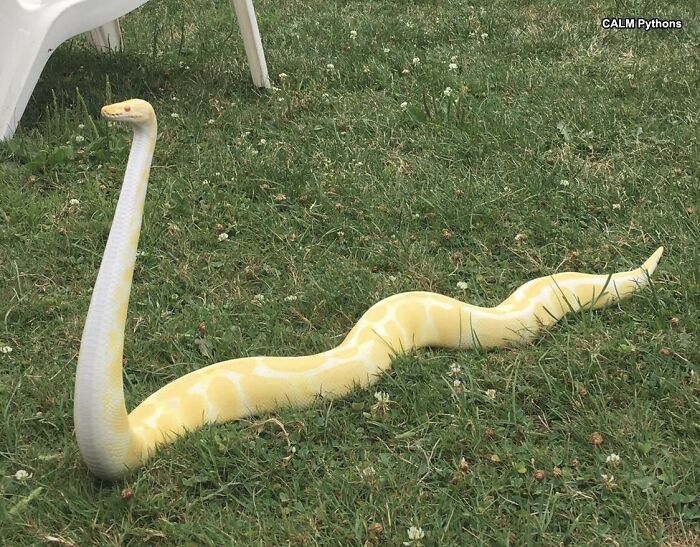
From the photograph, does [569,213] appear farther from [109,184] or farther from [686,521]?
[109,184]

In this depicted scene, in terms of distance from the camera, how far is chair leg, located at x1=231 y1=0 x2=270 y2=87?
5.23 m

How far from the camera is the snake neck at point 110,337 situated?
2.25m

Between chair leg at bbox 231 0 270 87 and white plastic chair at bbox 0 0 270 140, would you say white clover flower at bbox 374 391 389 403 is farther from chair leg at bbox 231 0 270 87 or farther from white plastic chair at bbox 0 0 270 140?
chair leg at bbox 231 0 270 87

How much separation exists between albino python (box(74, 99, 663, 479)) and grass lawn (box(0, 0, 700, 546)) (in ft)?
0.26

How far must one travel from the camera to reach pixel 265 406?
9.19 ft

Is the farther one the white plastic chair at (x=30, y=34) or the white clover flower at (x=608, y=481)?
the white plastic chair at (x=30, y=34)

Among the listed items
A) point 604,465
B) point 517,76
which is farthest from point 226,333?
point 517,76

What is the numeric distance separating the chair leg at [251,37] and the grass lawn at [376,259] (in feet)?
0.48

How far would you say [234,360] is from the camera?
9.35 feet

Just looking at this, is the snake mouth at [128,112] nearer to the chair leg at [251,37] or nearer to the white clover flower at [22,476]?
the white clover flower at [22,476]

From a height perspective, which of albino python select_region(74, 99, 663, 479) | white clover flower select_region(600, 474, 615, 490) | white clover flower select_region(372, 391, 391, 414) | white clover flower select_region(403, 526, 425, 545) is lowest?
white clover flower select_region(600, 474, 615, 490)

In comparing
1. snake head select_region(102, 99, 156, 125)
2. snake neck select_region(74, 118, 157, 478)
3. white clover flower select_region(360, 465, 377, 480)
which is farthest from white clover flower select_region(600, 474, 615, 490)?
snake head select_region(102, 99, 156, 125)

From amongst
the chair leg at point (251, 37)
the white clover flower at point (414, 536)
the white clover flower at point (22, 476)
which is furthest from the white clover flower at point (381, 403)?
the chair leg at point (251, 37)

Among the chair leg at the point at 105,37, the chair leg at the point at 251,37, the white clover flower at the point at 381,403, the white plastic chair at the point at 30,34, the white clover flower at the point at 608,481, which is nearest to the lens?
the white clover flower at the point at 608,481
